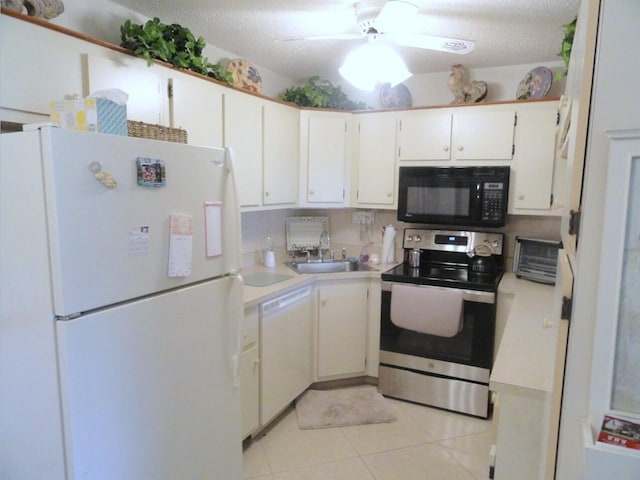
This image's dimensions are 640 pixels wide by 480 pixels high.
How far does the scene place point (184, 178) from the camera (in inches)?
58.2

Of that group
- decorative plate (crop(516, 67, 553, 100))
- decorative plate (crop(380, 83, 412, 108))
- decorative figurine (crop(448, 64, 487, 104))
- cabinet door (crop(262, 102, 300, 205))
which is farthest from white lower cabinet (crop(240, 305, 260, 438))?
decorative plate (crop(516, 67, 553, 100))

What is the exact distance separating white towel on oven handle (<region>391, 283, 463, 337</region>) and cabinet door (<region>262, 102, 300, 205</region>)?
3.44 ft

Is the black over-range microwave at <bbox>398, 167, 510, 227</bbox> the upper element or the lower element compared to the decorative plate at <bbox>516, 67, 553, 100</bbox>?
lower

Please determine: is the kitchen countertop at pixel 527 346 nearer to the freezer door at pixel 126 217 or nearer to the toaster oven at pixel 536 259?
the toaster oven at pixel 536 259

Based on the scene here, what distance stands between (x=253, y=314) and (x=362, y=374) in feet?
4.10

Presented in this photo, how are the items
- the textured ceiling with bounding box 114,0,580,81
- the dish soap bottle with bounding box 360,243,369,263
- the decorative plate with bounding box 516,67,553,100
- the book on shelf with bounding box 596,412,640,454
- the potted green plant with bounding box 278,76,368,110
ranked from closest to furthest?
the book on shelf with bounding box 596,412,640,454, the textured ceiling with bounding box 114,0,580,81, the decorative plate with bounding box 516,67,553,100, the potted green plant with bounding box 278,76,368,110, the dish soap bottle with bounding box 360,243,369,263

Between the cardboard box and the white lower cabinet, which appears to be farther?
the white lower cabinet

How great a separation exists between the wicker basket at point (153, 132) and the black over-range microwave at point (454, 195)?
6.03ft

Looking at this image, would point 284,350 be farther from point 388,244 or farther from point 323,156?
point 323,156

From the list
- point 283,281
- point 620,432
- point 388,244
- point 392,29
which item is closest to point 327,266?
point 388,244

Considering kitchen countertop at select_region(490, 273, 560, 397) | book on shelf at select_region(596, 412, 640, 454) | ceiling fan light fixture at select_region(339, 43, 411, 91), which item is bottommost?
kitchen countertop at select_region(490, 273, 560, 397)

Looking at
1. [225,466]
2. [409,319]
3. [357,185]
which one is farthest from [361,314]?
[225,466]

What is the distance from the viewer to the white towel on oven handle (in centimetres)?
263

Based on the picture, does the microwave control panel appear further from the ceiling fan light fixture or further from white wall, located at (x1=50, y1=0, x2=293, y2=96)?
white wall, located at (x1=50, y1=0, x2=293, y2=96)
